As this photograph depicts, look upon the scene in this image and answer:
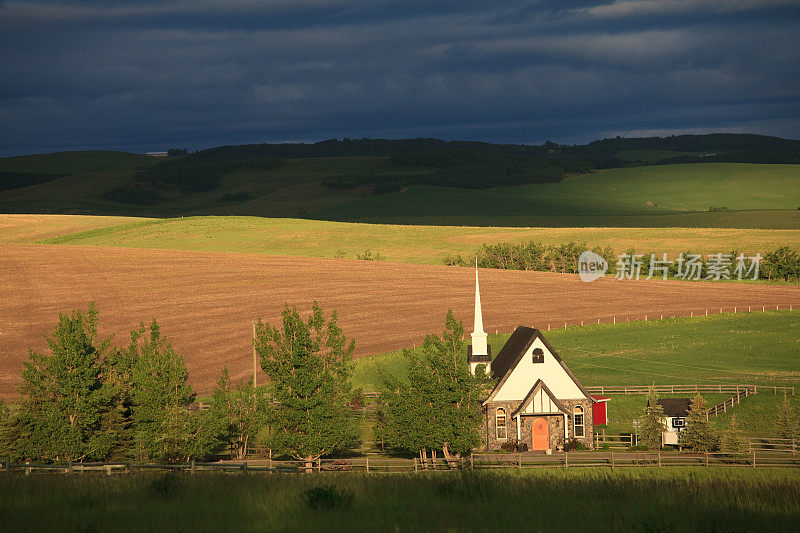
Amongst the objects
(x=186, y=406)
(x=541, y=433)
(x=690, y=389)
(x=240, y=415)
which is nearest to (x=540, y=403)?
(x=541, y=433)

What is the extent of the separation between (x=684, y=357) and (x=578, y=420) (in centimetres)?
1697

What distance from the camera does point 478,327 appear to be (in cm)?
4597

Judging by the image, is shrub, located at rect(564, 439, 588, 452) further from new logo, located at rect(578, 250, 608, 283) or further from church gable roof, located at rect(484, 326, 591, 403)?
new logo, located at rect(578, 250, 608, 283)

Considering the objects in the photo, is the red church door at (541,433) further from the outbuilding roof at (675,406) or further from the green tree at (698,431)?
the green tree at (698,431)

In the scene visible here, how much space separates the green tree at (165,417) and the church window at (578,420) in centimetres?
1775

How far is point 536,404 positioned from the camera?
43250 millimetres

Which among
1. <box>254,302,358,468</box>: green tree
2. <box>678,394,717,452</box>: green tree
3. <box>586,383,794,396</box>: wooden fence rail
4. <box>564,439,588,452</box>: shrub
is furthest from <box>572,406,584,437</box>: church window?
<box>254,302,358,468</box>: green tree

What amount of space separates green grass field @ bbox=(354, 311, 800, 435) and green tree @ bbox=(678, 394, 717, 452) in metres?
4.29

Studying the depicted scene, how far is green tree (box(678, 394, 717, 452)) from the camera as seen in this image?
37562mm

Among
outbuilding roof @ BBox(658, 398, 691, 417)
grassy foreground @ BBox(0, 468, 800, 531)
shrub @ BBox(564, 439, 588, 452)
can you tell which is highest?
outbuilding roof @ BBox(658, 398, 691, 417)

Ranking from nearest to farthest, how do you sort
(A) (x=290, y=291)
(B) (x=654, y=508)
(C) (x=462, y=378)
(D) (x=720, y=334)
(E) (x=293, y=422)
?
(B) (x=654, y=508) → (E) (x=293, y=422) → (C) (x=462, y=378) → (D) (x=720, y=334) → (A) (x=290, y=291)

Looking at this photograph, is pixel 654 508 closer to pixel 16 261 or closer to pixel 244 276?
pixel 244 276

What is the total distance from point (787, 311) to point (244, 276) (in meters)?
48.2

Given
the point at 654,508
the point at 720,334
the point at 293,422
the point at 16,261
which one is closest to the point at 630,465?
the point at 293,422
